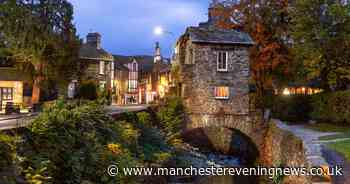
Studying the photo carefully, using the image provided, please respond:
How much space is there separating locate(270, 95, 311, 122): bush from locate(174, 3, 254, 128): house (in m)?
4.70

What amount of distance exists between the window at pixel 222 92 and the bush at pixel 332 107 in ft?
19.4

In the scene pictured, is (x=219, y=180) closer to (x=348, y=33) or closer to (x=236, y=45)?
(x=236, y=45)

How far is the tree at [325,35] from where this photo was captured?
23250mm

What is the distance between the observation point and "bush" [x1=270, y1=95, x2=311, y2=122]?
2997 centimetres

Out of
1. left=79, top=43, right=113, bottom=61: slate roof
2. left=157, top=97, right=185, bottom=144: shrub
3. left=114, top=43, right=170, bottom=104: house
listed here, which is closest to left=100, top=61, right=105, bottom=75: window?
left=79, top=43, right=113, bottom=61: slate roof

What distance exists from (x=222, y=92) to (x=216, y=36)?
3.61 meters

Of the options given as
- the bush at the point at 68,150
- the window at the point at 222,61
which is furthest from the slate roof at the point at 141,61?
the bush at the point at 68,150

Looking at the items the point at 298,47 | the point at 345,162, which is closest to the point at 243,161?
the point at 298,47

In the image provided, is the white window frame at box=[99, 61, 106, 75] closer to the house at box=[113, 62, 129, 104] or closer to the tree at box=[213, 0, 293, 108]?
the house at box=[113, 62, 129, 104]

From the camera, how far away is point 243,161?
28.7m

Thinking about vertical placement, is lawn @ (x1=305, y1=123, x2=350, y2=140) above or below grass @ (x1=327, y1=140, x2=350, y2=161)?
above

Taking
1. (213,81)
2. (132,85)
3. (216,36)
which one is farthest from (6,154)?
(132,85)

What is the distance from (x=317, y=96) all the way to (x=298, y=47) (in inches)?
164

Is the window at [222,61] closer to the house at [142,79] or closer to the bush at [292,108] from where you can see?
the bush at [292,108]
